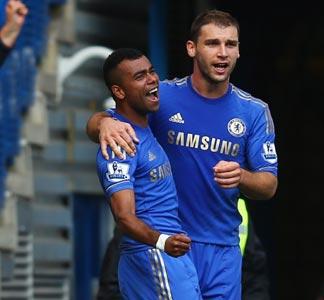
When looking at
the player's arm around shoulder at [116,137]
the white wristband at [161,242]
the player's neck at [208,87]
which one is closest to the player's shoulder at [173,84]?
the player's neck at [208,87]

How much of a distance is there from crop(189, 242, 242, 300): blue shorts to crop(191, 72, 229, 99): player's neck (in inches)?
28.7

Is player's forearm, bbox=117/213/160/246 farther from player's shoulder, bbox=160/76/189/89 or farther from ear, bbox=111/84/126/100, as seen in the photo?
player's shoulder, bbox=160/76/189/89

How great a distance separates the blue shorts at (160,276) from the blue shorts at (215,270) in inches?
9.5

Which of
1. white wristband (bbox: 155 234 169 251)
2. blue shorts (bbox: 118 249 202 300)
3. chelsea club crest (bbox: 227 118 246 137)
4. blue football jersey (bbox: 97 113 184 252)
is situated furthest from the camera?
chelsea club crest (bbox: 227 118 246 137)

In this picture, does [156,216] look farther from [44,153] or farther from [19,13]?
[44,153]

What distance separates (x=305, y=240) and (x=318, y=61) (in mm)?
2291

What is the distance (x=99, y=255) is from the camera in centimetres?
1772

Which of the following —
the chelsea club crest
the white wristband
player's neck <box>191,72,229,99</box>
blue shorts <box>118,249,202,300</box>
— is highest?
player's neck <box>191,72,229,99</box>

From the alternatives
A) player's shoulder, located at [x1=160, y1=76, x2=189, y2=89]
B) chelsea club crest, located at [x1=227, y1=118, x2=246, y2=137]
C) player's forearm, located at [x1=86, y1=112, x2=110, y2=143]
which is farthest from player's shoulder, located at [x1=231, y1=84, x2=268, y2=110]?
player's forearm, located at [x1=86, y1=112, x2=110, y2=143]

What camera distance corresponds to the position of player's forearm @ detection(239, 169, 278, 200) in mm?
9016

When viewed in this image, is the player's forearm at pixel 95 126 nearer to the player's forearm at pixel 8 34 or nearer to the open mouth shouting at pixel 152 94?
the open mouth shouting at pixel 152 94

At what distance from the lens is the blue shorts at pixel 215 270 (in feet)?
30.5

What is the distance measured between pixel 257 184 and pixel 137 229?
28.2 inches

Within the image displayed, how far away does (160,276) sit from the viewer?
9.02 m
